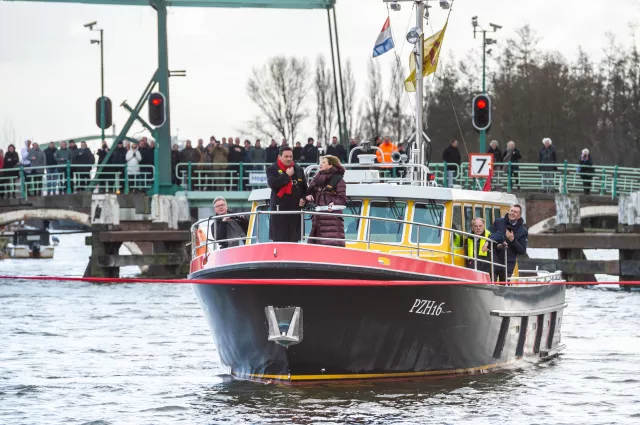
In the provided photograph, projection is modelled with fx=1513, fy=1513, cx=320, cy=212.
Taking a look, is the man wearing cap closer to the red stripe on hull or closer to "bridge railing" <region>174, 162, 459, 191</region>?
the red stripe on hull

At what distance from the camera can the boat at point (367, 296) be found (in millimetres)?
17234

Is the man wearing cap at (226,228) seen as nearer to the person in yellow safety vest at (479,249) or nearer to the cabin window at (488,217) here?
the person in yellow safety vest at (479,249)

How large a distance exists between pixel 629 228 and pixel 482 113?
9056mm

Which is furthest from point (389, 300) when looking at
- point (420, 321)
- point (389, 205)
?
point (389, 205)

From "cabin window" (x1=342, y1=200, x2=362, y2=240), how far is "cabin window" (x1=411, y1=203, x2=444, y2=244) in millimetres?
740

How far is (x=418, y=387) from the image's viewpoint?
18.2m

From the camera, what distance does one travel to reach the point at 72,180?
41.3m

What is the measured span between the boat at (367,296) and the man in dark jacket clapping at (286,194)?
0.69 ft

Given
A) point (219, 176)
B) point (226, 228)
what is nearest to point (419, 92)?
point (226, 228)

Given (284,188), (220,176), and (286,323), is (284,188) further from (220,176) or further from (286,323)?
(220,176)

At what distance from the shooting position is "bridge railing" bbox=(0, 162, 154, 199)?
4100cm

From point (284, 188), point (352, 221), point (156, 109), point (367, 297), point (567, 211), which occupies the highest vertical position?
point (156, 109)

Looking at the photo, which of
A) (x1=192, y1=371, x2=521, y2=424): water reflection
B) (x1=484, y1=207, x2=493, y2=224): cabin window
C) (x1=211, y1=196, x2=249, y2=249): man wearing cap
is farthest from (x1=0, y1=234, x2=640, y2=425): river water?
(x1=484, y1=207, x2=493, y2=224): cabin window

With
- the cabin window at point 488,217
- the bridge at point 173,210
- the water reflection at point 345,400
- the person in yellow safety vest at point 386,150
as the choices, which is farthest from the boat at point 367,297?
the bridge at point 173,210
